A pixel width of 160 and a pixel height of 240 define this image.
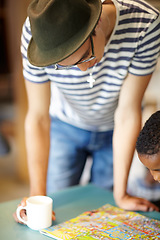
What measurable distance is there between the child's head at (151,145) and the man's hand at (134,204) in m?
0.28

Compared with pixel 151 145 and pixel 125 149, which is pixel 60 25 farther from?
pixel 125 149

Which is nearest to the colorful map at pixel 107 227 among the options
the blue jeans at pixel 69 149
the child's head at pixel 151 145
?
the child's head at pixel 151 145

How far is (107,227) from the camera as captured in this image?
43.1 inches

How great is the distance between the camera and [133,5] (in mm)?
1182

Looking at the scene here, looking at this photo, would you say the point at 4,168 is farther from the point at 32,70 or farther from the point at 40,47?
the point at 40,47

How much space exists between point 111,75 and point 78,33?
1.18 ft

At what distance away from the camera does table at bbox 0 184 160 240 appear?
3.50ft

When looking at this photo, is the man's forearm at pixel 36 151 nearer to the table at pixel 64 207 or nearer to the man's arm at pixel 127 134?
the table at pixel 64 207

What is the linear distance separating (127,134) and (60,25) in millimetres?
536

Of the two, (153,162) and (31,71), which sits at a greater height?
(31,71)

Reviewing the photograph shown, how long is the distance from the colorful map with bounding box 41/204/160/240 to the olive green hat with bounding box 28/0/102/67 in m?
0.49

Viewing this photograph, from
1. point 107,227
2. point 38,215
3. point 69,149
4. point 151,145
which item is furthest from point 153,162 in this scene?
point 69,149

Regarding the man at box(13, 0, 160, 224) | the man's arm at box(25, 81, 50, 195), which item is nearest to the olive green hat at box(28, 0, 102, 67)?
the man at box(13, 0, 160, 224)

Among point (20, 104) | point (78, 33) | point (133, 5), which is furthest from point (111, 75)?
point (20, 104)
